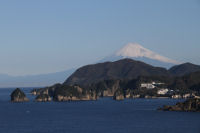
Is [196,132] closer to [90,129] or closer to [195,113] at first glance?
[90,129]

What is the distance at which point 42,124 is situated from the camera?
376 ft

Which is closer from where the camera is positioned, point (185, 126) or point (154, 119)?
point (185, 126)

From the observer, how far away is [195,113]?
5394 inches

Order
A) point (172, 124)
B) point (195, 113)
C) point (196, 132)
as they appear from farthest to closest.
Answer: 1. point (195, 113)
2. point (172, 124)
3. point (196, 132)

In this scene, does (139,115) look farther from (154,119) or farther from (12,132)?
(12,132)

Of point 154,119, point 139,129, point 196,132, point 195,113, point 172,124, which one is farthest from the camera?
point 195,113

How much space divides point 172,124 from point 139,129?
1045 cm

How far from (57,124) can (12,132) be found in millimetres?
16106

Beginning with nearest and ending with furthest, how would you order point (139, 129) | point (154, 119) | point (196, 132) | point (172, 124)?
point (196, 132) → point (139, 129) → point (172, 124) → point (154, 119)

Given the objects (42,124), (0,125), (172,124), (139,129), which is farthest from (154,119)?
(0,125)

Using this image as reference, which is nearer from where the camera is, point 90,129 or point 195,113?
point 90,129

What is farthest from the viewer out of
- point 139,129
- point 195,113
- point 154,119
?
point 195,113

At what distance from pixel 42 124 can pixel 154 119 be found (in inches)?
1045

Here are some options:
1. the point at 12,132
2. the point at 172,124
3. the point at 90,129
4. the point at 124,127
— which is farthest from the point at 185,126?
the point at 12,132
